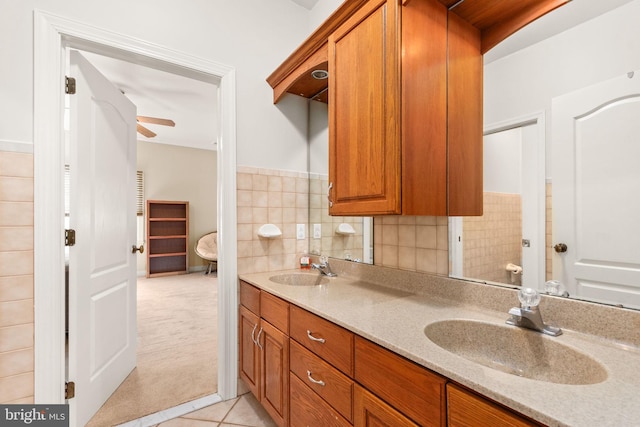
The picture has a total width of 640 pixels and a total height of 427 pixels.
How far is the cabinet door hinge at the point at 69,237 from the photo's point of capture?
5.12 ft

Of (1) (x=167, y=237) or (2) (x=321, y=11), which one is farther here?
(1) (x=167, y=237)

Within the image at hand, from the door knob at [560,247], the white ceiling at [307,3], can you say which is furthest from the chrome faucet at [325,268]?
the white ceiling at [307,3]

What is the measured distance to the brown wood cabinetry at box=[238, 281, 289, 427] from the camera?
144 cm

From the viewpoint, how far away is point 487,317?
1104 millimetres

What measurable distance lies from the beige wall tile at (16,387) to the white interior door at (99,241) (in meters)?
0.17

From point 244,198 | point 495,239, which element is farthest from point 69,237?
point 495,239

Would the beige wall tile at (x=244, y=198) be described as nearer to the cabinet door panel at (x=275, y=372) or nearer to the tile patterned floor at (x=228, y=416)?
the cabinet door panel at (x=275, y=372)

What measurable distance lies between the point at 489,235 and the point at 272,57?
6.29 feet

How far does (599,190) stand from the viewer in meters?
0.94

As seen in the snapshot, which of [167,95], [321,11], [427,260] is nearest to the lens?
[427,260]

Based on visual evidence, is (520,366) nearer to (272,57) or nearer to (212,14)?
(272,57)

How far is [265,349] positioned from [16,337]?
3.87ft

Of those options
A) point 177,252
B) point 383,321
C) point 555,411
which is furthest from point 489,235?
point 177,252

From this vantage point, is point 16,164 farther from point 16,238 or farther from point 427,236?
point 427,236
